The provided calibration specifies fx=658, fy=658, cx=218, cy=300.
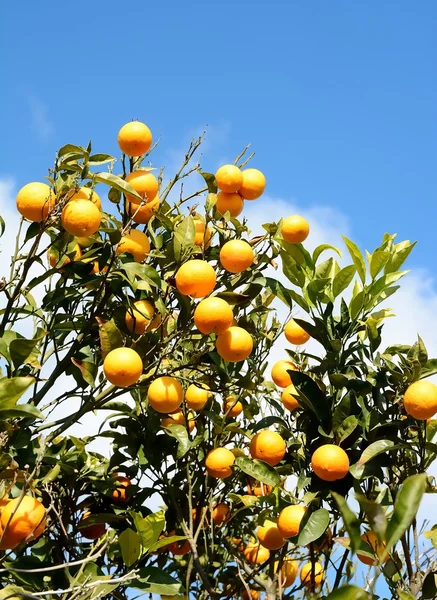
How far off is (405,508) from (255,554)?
1934mm

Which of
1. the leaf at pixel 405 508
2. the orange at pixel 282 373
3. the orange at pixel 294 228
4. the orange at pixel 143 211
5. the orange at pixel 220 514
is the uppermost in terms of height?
the orange at pixel 294 228

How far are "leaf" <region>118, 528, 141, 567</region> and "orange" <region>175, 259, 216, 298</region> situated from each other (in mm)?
688

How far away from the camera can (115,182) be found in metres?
1.86

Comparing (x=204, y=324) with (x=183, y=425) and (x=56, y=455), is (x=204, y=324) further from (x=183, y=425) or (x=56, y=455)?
(x=56, y=455)

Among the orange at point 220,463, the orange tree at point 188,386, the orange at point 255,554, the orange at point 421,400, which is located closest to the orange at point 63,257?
the orange tree at point 188,386

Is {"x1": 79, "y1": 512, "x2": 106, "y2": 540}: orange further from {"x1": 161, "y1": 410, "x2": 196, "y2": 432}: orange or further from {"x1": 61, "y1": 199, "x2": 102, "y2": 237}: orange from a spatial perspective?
{"x1": 61, "y1": 199, "x2": 102, "y2": 237}: orange

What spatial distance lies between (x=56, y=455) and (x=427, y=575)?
4.05ft

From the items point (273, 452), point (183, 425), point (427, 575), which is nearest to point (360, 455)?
point (273, 452)

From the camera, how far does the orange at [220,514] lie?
2406mm

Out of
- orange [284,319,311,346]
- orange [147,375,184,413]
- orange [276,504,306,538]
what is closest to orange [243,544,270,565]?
orange [276,504,306,538]

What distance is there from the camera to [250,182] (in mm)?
2264

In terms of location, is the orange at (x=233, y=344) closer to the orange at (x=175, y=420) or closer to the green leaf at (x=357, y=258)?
the orange at (x=175, y=420)

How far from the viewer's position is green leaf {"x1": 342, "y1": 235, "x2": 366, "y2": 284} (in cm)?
224

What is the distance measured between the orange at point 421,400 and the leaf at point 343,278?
0.44 meters
